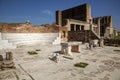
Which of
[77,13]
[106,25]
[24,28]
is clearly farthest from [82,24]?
[24,28]

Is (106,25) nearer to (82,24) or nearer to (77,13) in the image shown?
(77,13)

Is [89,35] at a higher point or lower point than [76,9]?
lower

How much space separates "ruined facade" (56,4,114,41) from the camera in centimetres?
1931

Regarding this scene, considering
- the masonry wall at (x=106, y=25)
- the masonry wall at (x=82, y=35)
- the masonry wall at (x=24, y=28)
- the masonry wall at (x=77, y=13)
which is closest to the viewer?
the masonry wall at (x=24, y=28)

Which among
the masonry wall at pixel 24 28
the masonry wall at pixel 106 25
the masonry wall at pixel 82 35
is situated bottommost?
the masonry wall at pixel 82 35

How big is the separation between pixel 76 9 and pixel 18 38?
21168 millimetres

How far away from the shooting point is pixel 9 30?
14.8 m

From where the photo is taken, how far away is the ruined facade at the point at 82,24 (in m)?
19.3

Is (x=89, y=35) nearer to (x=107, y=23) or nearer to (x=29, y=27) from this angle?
(x=29, y=27)

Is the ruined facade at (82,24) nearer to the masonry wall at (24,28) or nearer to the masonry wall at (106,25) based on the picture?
the masonry wall at (106,25)

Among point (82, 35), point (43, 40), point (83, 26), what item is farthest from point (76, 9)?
point (43, 40)

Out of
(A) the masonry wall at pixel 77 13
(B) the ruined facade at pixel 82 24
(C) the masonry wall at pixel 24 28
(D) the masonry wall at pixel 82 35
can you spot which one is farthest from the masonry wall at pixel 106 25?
(C) the masonry wall at pixel 24 28

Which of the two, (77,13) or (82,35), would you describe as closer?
(82,35)

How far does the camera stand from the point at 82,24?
25797 millimetres
